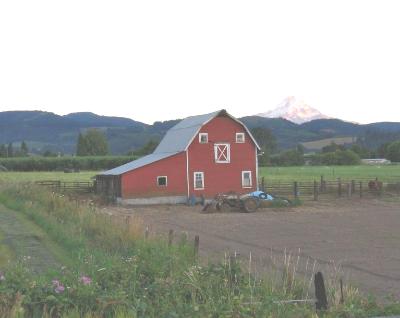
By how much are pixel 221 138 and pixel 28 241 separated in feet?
109

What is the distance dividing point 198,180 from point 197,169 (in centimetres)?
84

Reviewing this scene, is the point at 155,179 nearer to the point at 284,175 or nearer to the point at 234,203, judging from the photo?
the point at 234,203

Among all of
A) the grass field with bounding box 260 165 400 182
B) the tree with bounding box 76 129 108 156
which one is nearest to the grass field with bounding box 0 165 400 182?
the grass field with bounding box 260 165 400 182

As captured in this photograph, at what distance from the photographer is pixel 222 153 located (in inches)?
1943

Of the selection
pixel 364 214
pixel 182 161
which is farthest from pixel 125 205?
pixel 364 214

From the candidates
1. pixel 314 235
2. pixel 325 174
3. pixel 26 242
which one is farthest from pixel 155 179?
pixel 325 174

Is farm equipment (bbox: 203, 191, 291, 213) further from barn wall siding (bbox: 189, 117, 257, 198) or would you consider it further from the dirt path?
the dirt path

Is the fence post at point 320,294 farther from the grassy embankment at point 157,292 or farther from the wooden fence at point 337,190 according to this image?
the wooden fence at point 337,190

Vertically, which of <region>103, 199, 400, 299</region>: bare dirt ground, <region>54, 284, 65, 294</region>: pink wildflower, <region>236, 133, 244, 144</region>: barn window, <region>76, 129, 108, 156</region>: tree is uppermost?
<region>76, 129, 108, 156</region>: tree

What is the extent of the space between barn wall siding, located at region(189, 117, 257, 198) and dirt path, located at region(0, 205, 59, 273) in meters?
25.5

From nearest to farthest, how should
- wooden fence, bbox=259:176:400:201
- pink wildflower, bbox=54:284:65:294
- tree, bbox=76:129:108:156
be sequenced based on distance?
pink wildflower, bbox=54:284:65:294 < wooden fence, bbox=259:176:400:201 < tree, bbox=76:129:108:156

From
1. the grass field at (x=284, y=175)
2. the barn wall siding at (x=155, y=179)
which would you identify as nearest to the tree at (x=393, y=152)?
the grass field at (x=284, y=175)

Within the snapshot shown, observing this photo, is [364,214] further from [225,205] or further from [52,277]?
[52,277]

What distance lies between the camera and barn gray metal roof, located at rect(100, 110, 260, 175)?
158ft
